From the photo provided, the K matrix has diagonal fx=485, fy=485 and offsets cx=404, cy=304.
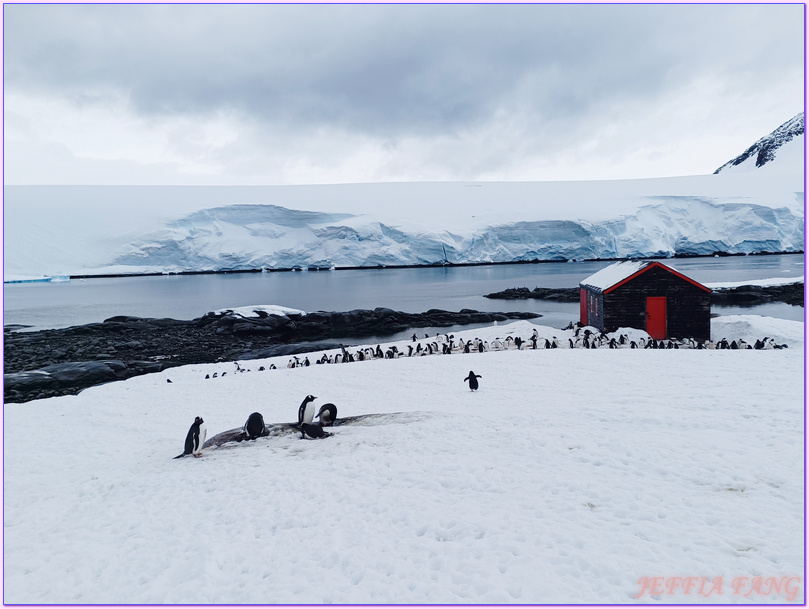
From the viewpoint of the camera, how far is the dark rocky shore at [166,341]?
17.7 meters

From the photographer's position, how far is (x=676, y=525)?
463 cm

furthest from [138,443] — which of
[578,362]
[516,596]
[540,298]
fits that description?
[540,298]

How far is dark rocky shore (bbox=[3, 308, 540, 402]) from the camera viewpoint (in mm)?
17734

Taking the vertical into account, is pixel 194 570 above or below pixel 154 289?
below

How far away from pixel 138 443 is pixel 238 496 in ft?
12.8

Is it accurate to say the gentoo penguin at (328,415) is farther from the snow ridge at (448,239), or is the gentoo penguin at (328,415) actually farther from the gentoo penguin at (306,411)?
the snow ridge at (448,239)

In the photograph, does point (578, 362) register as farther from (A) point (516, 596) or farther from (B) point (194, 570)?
(B) point (194, 570)

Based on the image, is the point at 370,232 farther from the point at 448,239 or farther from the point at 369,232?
the point at 448,239

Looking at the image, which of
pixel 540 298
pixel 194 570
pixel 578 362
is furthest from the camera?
pixel 540 298

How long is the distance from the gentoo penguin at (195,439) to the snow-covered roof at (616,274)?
15.7 m

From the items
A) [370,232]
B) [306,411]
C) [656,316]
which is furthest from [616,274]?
[370,232]

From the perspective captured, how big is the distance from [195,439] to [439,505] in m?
4.11

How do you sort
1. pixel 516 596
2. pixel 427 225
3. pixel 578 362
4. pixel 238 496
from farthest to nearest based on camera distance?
1. pixel 427 225
2. pixel 578 362
3. pixel 238 496
4. pixel 516 596

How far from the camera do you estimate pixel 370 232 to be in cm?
6369
